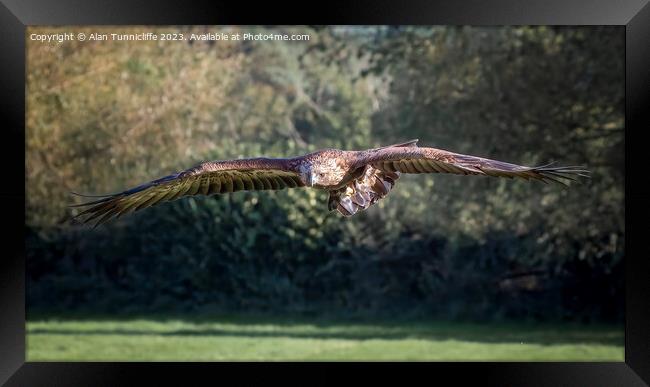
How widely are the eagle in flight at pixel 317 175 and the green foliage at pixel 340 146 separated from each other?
800 centimetres

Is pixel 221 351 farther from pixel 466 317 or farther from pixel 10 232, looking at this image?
pixel 10 232

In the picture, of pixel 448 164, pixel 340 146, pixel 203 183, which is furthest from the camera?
pixel 340 146

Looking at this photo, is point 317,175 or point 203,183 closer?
point 317,175

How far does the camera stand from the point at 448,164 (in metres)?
7.33

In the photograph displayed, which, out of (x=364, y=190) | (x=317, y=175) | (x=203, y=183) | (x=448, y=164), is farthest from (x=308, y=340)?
(x=448, y=164)

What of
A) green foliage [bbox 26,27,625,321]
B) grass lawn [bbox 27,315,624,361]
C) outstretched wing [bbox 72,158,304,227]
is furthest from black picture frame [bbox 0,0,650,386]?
green foliage [bbox 26,27,625,321]

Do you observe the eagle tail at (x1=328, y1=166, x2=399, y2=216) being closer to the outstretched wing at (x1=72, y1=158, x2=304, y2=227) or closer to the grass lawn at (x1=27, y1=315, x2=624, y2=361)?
the outstretched wing at (x1=72, y1=158, x2=304, y2=227)

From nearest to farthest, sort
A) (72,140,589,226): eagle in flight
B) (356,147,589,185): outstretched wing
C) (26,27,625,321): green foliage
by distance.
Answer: (356,147,589,185): outstretched wing, (72,140,589,226): eagle in flight, (26,27,625,321): green foliage

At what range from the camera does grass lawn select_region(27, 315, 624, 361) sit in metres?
15.6

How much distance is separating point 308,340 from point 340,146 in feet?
9.92

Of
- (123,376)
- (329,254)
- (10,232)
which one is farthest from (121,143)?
(10,232)

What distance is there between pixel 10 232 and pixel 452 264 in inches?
369

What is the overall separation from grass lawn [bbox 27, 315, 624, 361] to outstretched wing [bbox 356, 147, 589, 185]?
25.6ft
